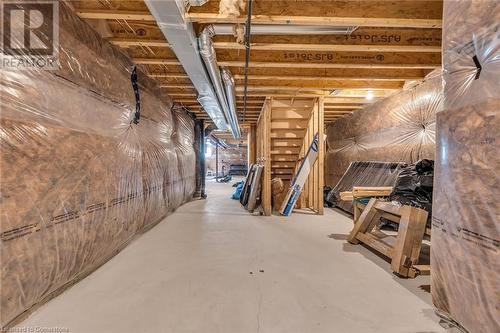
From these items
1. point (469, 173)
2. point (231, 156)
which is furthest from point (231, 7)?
point (231, 156)

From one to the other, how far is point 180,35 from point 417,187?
2574 mm

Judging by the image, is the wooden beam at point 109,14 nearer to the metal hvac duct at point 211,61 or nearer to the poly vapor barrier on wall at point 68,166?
the poly vapor barrier on wall at point 68,166

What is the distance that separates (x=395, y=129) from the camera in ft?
11.9

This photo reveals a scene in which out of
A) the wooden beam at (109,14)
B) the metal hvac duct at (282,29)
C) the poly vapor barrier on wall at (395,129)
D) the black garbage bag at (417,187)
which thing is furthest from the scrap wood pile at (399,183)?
the wooden beam at (109,14)

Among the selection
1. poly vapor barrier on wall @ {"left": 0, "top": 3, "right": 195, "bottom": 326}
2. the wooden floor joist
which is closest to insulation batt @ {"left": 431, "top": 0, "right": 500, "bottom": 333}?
the wooden floor joist

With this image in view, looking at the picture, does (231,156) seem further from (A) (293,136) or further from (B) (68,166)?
(B) (68,166)

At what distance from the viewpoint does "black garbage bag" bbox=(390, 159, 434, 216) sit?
209 cm

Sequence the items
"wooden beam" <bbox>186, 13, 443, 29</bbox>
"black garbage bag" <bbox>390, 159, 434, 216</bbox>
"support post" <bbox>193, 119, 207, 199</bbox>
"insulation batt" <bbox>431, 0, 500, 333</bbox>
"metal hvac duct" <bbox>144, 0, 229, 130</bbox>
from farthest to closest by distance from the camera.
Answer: "support post" <bbox>193, 119, 207, 199</bbox>, "black garbage bag" <bbox>390, 159, 434, 216</bbox>, "wooden beam" <bbox>186, 13, 443, 29</bbox>, "metal hvac duct" <bbox>144, 0, 229, 130</bbox>, "insulation batt" <bbox>431, 0, 500, 333</bbox>

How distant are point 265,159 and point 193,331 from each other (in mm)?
3053

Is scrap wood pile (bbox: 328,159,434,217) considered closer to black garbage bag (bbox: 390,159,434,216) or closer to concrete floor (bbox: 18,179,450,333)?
black garbage bag (bbox: 390,159,434,216)

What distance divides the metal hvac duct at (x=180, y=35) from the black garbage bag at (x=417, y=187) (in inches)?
95.3

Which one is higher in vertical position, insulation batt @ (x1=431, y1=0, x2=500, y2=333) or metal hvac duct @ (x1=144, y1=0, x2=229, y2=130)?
metal hvac duct @ (x1=144, y1=0, x2=229, y2=130)

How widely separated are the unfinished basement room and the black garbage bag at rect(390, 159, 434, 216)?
0.7 inches

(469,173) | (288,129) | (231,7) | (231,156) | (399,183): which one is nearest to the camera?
(469,173)
